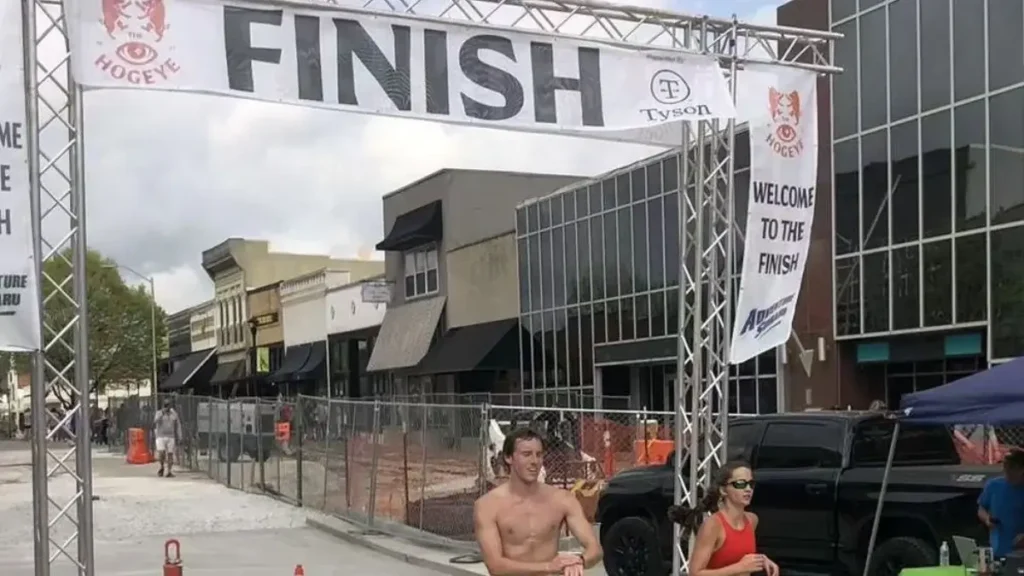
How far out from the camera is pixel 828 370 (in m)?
24.3

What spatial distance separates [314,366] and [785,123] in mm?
43606

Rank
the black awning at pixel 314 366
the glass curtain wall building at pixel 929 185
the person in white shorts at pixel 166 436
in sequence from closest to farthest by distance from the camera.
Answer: the glass curtain wall building at pixel 929 185 < the person in white shorts at pixel 166 436 < the black awning at pixel 314 366

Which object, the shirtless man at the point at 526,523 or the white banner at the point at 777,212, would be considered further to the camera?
the white banner at the point at 777,212

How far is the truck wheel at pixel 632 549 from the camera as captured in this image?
11672 millimetres

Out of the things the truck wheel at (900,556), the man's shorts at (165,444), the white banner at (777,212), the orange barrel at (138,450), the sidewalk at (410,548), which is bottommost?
the orange barrel at (138,450)

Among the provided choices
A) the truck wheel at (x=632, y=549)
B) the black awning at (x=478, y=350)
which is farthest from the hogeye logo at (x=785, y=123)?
the black awning at (x=478, y=350)

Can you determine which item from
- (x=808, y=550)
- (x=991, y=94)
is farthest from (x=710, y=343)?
(x=991, y=94)

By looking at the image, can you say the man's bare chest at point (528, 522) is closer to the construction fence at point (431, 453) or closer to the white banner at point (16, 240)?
the white banner at point (16, 240)

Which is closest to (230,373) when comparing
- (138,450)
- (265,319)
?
(265,319)

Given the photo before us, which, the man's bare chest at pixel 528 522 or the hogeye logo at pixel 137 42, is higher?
the hogeye logo at pixel 137 42

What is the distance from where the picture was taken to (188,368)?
71.9 metres

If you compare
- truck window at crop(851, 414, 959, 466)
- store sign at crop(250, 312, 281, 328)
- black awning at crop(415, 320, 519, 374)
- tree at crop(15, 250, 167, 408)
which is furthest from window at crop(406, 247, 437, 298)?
truck window at crop(851, 414, 959, 466)

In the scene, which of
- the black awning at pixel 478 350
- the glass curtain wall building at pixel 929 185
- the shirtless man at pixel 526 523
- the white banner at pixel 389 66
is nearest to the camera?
the shirtless man at pixel 526 523

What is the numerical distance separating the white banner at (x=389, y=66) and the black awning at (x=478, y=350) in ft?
88.8
